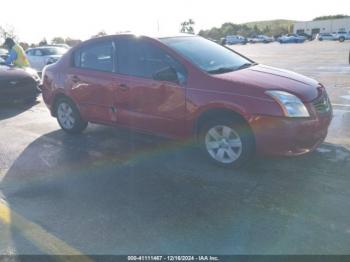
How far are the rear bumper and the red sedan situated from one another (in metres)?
0.01

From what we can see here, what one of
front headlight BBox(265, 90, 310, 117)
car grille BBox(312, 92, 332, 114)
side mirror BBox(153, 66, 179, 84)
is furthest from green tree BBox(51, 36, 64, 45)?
front headlight BBox(265, 90, 310, 117)

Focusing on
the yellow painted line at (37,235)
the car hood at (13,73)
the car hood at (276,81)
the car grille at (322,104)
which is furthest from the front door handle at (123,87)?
the car hood at (13,73)

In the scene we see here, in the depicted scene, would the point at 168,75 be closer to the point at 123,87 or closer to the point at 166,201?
the point at 123,87

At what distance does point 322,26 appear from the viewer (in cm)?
9931

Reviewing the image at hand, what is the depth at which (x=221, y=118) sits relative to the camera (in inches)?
177

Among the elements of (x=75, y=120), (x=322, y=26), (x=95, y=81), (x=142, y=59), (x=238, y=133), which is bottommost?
(x=75, y=120)

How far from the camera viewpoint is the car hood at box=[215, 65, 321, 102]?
4316 mm

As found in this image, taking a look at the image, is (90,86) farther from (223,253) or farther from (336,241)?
(336,241)

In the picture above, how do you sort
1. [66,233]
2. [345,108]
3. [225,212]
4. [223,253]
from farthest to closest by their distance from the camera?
[345,108]
[225,212]
[66,233]
[223,253]

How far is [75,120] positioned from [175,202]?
10.6ft

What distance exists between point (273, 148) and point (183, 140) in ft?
4.30

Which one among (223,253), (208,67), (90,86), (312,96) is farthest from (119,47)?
(223,253)

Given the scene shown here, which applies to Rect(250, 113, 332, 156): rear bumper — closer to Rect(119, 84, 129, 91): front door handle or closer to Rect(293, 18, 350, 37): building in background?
Rect(119, 84, 129, 91): front door handle

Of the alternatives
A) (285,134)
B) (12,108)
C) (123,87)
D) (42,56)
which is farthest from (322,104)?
(42,56)
